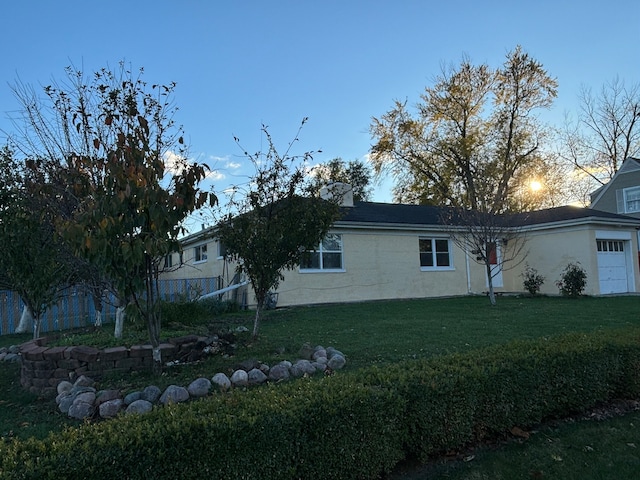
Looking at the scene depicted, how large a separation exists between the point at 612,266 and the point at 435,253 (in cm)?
742

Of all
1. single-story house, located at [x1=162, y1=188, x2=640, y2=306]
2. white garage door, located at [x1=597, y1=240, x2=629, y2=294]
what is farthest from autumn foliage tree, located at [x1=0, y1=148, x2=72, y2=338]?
white garage door, located at [x1=597, y1=240, x2=629, y2=294]

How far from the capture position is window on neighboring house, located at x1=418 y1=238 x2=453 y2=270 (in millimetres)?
18297

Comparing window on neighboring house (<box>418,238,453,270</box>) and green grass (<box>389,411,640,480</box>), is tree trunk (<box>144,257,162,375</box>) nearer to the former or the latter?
green grass (<box>389,411,640,480</box>)

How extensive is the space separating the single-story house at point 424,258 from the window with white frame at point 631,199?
30.1 feet

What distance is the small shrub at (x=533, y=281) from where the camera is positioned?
17.9 meters

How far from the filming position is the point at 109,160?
4695 mm

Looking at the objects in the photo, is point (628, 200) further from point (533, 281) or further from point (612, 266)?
point (533, 281)

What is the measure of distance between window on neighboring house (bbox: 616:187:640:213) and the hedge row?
27.3m

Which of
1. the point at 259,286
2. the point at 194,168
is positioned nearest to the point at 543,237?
the point at 259,286

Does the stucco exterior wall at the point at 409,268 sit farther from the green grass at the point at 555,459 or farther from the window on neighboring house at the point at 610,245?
the green grass at the point at 555,459

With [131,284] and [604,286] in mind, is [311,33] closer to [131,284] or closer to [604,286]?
[131,284]

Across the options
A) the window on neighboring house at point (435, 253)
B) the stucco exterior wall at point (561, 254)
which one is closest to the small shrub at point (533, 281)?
the stucco exterior wall at point (561, 254)

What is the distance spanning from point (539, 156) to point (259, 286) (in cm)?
2993

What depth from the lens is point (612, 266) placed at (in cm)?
1862
